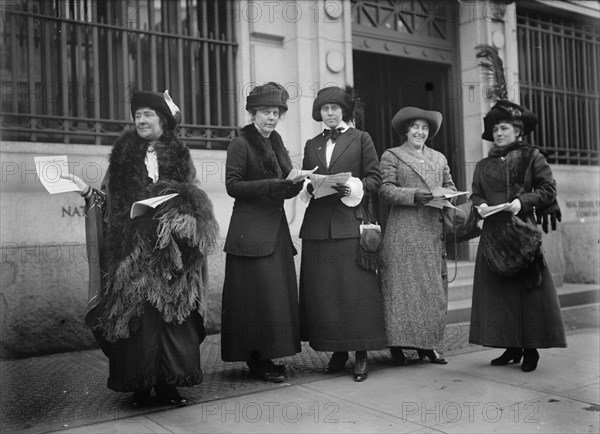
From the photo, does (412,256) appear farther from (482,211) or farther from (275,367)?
(275,367)

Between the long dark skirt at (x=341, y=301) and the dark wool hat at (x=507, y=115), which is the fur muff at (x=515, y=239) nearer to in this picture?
the dark wool hat at (x=507, y=115)

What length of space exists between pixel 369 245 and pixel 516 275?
123 cm

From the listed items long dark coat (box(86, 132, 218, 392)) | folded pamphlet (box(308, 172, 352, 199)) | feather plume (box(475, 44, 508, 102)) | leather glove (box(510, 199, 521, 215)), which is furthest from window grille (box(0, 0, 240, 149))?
leather glove (box(510, 199, 521, 215))

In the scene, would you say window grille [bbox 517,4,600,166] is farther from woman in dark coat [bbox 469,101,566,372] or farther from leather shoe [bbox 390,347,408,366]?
leather shoe [bbox 390,347,408,366]

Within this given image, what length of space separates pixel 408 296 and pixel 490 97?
6.42 feet

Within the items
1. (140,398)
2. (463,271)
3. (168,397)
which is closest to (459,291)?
(463,271)

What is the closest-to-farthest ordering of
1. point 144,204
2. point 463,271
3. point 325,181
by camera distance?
point 144,204 < point 325,181 < point 463,271

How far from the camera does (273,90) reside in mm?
4520

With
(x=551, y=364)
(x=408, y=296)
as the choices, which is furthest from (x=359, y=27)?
(x=551, y=364)

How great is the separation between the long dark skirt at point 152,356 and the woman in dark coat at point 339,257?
43.6 inches

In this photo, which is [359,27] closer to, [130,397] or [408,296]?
[408,296]

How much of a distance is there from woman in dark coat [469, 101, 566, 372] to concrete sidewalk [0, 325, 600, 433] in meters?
0.24

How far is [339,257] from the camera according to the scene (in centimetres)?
468

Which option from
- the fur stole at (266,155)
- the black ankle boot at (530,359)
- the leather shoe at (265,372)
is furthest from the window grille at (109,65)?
the black ankle boot at (530,359)
